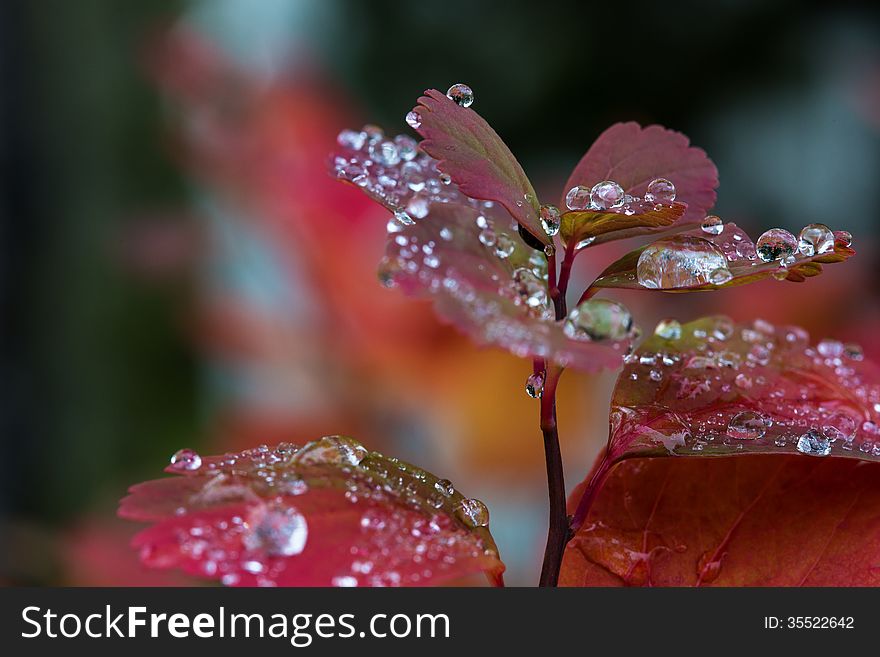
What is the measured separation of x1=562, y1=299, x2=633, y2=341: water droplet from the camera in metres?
0.32

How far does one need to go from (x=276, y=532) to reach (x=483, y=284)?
11cm

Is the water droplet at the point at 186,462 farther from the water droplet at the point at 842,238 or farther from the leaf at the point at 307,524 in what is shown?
the water droplet at the point at 842,238

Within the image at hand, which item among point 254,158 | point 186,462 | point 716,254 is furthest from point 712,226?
point 254,158

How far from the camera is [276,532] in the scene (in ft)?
1.03

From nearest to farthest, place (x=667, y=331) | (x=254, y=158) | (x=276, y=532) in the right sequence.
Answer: (x=276, y=532) < (x=667, y=331) < (x=254, y=158)

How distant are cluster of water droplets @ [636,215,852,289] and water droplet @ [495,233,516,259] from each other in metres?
0.05

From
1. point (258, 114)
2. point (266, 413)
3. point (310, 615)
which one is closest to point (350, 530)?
point (310, 615)

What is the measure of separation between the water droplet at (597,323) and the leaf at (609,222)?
0.05 m

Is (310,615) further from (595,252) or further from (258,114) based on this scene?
(258,114)

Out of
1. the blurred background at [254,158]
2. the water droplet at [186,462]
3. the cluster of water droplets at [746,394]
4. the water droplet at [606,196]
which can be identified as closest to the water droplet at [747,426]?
the cluster of water droplets at [746,394]

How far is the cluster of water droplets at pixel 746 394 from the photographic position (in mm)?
364

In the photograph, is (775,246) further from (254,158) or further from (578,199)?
(254,158)

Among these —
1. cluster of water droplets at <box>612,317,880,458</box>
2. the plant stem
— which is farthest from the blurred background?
the plant stem

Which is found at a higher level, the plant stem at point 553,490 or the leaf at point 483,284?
the leaf at point 483,284
